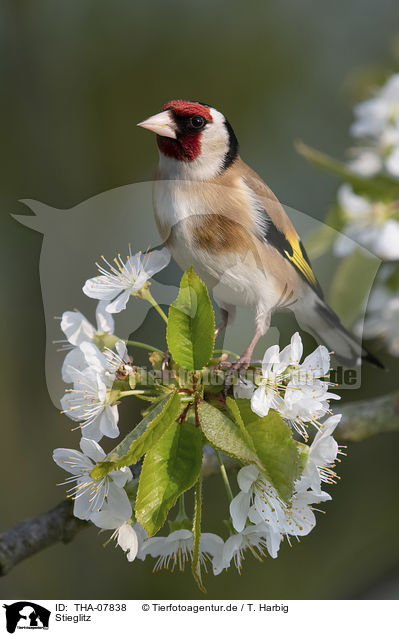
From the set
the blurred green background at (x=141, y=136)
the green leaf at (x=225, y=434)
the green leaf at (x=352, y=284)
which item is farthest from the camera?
the blurred green background at (x=141, y=136)

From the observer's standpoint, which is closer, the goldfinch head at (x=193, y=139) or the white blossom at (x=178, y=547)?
the white blossom at (x=178, y=547)

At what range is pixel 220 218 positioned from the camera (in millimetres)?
1114

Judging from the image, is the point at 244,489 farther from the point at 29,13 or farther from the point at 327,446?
the point at 29,13

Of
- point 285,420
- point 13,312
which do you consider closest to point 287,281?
point 285,420

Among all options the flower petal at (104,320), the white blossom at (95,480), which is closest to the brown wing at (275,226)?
the flower petal at (104,320)

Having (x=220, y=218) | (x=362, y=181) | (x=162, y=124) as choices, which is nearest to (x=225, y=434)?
(x=220, y=218)

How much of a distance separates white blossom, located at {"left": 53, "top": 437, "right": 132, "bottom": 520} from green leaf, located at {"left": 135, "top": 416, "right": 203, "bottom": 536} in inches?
2.8

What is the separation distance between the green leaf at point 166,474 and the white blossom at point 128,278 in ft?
0.79

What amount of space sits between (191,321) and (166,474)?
0.73 ft

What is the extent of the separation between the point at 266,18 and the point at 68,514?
248 centimetres

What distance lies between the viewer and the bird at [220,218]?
3.54 feet

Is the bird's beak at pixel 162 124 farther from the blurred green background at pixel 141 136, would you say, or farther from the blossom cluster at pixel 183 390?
the blurred green background at pixel 141 136

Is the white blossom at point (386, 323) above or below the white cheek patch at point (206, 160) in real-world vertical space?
below

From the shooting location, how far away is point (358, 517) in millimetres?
2461
